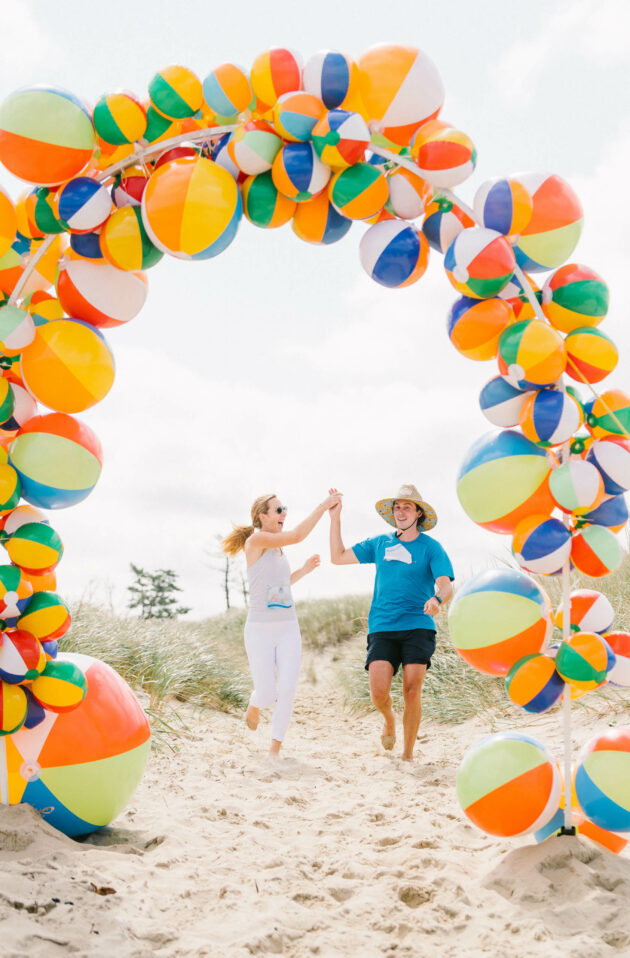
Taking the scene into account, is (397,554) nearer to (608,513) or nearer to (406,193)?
(608,513)

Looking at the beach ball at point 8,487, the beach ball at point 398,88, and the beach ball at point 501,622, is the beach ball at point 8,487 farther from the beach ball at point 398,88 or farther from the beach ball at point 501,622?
the beach ball at point 398,88

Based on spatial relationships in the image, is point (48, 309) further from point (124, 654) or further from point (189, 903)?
point (124, 654)

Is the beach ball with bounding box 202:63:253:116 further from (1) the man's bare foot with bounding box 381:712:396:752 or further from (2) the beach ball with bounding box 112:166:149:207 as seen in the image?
(1) the man's bare foot with bounding box 381:712:396:752

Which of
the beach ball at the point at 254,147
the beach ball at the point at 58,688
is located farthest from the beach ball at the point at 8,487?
the beach ball at the point at 254,147

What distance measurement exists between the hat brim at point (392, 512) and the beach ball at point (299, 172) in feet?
9.12

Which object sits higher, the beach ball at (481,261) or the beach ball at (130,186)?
the beach ball at (130,186)

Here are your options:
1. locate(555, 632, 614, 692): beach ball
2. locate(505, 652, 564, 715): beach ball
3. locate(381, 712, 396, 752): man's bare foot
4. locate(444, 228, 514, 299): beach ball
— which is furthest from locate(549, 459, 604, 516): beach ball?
locate(381, 712, 396, 752): man's bare foot

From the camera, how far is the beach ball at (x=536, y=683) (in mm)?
3205

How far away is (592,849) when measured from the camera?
3.15 m

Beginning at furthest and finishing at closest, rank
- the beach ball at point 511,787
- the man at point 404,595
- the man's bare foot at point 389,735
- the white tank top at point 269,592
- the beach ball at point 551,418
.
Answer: the man's bare foot at point 389,735 → the white tank top at point 269,592 → the man at point 404,595 → the beach ball at point 551,418 → the beach ball at point 511,787

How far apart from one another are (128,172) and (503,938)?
3.54 metres

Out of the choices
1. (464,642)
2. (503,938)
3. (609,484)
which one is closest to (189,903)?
(503,938)

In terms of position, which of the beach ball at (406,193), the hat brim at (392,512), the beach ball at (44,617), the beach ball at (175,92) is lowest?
the beach ball at (44,617)

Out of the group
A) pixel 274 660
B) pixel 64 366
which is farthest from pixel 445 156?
pixel 274 660
